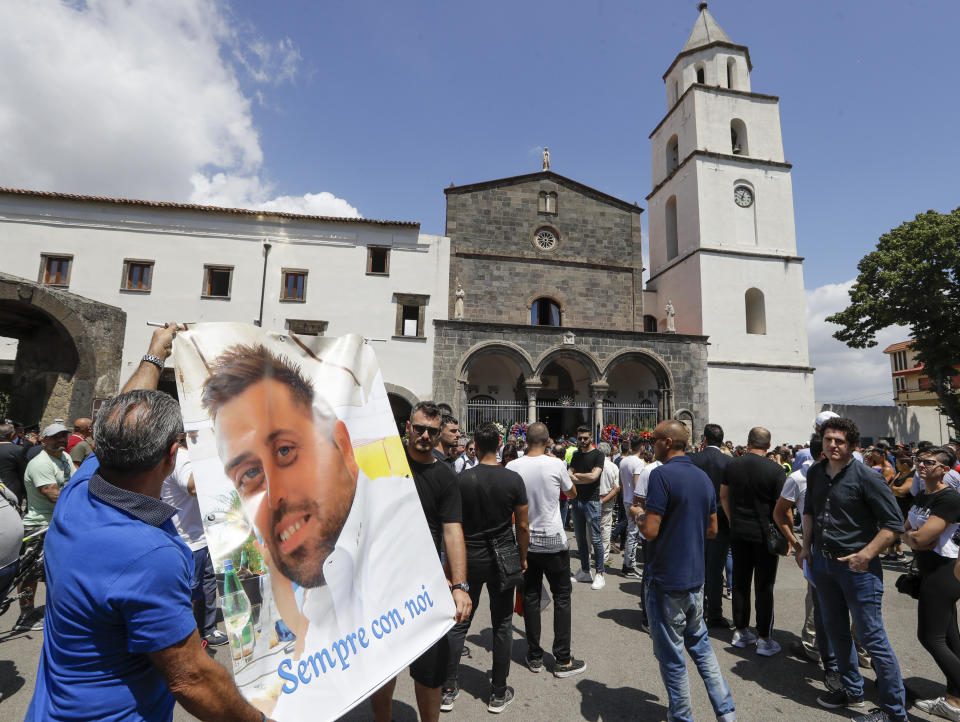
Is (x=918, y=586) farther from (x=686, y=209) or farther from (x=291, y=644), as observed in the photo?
(x=686, y=209)

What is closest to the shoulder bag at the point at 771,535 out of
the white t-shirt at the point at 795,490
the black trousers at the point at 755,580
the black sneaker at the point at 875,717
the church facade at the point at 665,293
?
the black trousers at the point at 755,580

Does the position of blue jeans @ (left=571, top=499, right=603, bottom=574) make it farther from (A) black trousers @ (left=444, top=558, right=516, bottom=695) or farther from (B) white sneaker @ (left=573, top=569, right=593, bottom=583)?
(A) black trousers @ (left=444, top=558, right=516, bottom=695)

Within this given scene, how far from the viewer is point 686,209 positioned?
Result: 2402cm

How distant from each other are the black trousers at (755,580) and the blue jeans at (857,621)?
944mm

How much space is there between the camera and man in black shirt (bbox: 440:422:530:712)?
368 centimetres

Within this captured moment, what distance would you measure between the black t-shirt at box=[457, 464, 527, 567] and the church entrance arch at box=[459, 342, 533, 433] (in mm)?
14680

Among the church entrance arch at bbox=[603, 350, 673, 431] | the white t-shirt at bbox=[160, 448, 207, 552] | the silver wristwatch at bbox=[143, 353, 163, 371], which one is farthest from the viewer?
the church entrance arch at bbox=[603, 350, 673, 431]

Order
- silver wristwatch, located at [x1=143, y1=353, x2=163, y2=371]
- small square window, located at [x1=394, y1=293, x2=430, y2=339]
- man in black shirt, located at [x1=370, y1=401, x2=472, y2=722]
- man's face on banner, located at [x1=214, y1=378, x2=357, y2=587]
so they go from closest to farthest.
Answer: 1. man's face on banner, located at [x1=214, y1=378, x2=357, y2=587]
2. silver wristwatch, located at [x1=143, y1=353, x2=163, y2=371]
3. man in black shirt, located at [x1=370, y1=401, x2=472, y2=722]
4. small square window, located at [x1=394, y1=293, x2=430, y2=339]

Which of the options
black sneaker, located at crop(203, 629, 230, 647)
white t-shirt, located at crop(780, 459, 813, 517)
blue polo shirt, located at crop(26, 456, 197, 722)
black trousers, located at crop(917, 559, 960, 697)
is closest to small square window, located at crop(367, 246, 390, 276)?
black sneaker, located at crop(203, 629, 230, 647)

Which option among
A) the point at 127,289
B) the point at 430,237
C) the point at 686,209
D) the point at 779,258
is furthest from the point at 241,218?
the point at 779,258

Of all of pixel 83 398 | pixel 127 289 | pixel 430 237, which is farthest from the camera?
pixel 430 237

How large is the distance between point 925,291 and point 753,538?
24.1 meters

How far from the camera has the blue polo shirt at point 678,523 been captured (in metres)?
3.26

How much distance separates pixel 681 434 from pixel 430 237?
60.9 feet
